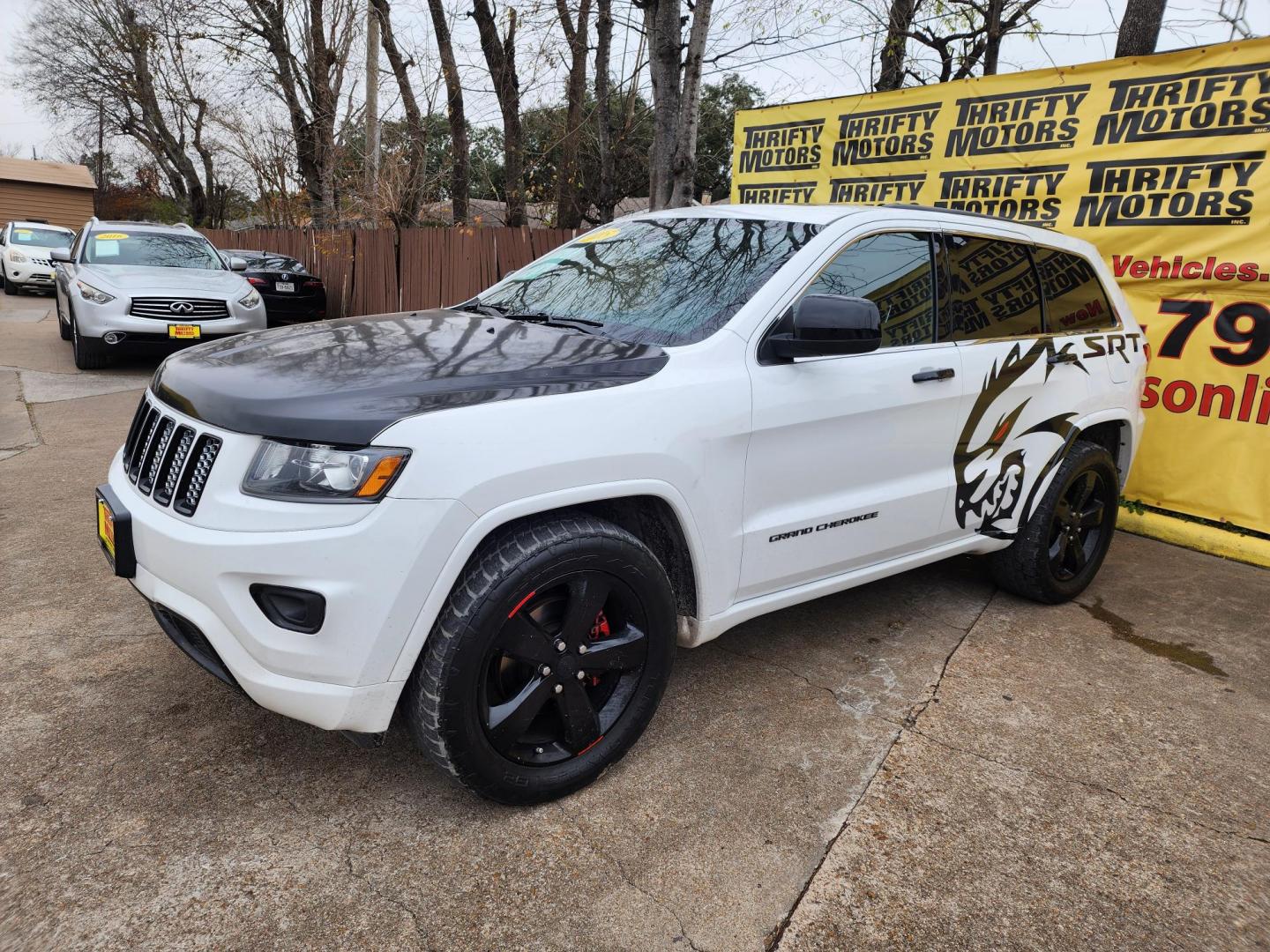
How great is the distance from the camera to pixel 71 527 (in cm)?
452

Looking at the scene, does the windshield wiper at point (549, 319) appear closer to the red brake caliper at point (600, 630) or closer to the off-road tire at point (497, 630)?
the off-road tire at point (497, 630)

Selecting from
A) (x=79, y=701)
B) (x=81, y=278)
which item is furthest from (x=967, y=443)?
(x=81, y=278)

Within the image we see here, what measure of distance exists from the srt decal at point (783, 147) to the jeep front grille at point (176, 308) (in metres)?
5.50

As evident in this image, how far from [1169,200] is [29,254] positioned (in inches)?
878

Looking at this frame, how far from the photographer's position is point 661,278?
10.2 ft

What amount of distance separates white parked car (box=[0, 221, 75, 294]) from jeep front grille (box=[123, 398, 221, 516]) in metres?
20.5

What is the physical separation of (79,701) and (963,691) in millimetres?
3153

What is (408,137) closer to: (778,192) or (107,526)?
(778,192)

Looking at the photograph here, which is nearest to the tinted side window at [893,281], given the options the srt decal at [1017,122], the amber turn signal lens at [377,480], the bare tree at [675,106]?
the amber turn signal lens at [377,480]

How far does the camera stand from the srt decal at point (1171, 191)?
4867 mm

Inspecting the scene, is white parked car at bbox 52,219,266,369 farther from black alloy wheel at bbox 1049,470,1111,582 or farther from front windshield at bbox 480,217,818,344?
black alloy wheel at bbox 1049,470,1111,582

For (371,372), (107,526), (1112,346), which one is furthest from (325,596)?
(1112,346)

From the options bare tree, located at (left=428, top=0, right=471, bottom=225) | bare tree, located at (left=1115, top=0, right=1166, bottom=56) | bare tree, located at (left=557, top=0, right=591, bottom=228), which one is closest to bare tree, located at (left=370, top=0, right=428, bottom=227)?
bare tree, located at (left=428, top=0, right=471, bottom=225)

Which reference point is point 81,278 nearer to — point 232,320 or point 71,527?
point 232,320
